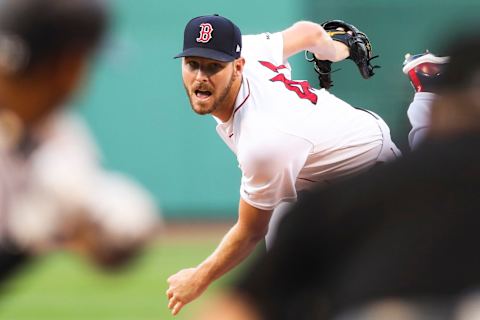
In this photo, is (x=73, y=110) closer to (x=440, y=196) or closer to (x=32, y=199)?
(x=32, y=199)

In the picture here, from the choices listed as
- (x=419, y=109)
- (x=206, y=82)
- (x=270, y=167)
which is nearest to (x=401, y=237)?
(x=206, y=82)

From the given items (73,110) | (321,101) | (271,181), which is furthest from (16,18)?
(321,101)

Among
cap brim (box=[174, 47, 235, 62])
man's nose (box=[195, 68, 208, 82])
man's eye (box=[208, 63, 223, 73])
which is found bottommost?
man's nose (box=[195, 68, 208, 82])

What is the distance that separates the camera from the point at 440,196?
5.74 feet

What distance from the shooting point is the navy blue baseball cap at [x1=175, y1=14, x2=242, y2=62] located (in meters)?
4.61

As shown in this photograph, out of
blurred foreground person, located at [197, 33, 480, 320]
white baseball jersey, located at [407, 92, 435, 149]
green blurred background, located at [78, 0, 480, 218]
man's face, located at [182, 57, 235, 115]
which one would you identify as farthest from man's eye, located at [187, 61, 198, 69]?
green blurred background, located at [78, 0, 480, 218]

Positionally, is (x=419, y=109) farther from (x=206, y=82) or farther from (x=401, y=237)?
(x=401, y=237)

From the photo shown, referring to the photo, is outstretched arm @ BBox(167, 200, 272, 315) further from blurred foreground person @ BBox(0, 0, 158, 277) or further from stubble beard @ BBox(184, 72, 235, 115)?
blurred foreground person @ BBox(0, 0, 158, 277)

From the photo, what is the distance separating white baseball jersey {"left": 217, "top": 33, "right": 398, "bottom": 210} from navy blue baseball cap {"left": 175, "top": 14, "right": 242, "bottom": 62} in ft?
0.66

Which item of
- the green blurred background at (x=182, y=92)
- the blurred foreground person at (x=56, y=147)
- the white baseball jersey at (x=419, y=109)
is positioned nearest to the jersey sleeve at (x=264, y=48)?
the white baseball jersey at (x=419, y=109)

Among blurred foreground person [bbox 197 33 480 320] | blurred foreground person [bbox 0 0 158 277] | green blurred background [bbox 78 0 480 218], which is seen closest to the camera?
blurred foreground person [bbox 0 0 158 277]

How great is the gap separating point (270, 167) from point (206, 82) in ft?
1.52

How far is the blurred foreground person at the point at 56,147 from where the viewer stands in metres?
1.37

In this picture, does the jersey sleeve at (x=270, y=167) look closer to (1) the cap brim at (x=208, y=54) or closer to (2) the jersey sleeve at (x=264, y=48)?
(1) the cap brim at (x=208, y=54)
